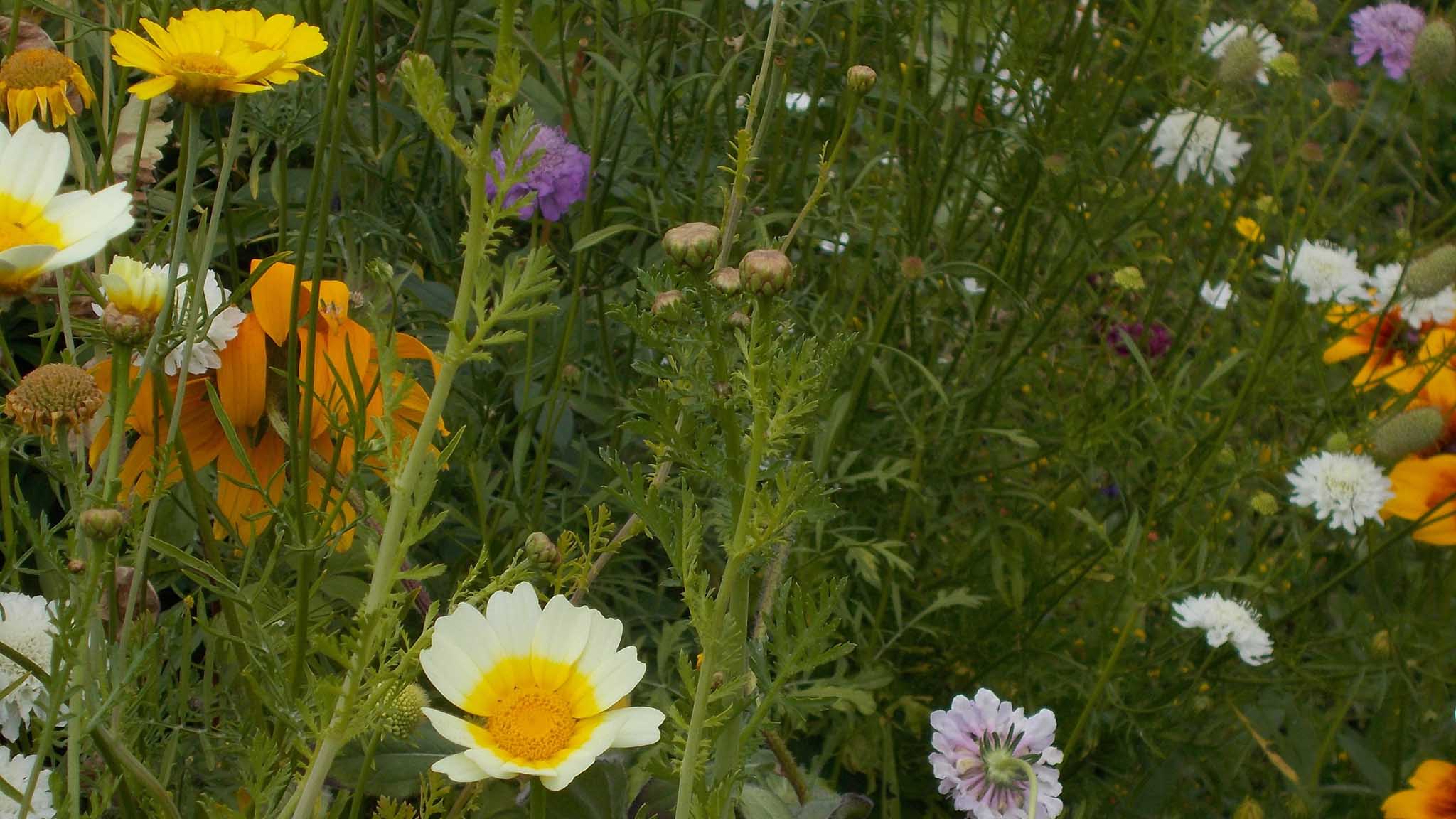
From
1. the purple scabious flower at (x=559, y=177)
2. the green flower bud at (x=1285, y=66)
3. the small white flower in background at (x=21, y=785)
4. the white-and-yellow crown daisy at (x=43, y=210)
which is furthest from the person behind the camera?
the green flower bud at (x=1285, y=66)

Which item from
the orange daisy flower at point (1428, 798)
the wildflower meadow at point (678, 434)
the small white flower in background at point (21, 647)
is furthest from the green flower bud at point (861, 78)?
the orange daisy flower at point (1428, 798)

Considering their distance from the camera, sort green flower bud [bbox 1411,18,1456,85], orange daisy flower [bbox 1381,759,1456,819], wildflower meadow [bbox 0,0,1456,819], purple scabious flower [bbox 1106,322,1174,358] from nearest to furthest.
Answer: wildflower meadow [bbox 0,0,1456,819] → orange daisy flower [bbox 1381,759,1456,819] → green flower bud [bbox 1411,18,1456,85] → purple scabious flower [bbox 1106,322,1174,358]

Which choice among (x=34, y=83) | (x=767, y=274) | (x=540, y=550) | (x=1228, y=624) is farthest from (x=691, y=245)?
(x=1228, y=624)

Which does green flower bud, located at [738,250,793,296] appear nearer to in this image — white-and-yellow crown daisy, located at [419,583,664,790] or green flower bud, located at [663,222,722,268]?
green flower bud, located at [663,222,722,268]

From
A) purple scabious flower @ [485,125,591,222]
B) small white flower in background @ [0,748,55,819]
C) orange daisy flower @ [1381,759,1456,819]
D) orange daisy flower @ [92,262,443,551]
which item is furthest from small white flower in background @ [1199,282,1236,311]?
small white flower in background @ [0,748,55,819]

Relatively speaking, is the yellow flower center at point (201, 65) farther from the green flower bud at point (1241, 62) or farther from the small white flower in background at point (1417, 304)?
the small white flower in background at point (1417, 304)

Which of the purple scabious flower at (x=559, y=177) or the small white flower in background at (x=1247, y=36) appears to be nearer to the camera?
the purple scabious flower at (x=559, y=177)

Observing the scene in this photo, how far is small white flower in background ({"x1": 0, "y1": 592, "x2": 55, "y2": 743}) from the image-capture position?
752mm

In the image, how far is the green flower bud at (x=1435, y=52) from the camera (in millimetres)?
1441

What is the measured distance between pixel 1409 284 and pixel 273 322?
1.12 m

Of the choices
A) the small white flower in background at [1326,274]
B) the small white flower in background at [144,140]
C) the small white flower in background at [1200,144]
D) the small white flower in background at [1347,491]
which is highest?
the small white flower in background at [1200,144]

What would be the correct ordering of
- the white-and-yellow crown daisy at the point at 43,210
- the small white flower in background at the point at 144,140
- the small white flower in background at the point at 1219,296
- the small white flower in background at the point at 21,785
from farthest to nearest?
the small white flower in background at the point at 1219,296
the small white flower in background at the point at 144,140
the small white flower in background at the point at 21,785
the white-and-yellow crown daisy at the point at 43,210

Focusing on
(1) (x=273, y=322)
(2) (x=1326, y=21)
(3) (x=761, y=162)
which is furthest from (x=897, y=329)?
(2) (x=1326, y=21)

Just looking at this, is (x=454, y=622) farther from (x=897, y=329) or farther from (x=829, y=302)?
(x=897, y=329)
